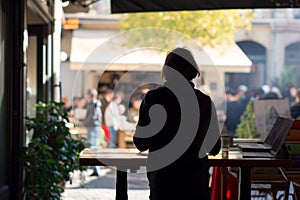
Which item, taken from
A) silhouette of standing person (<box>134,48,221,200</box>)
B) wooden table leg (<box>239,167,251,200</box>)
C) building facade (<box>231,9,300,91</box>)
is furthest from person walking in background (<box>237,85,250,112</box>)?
silhouette of standing person (<box>134,48,221,200</box>)

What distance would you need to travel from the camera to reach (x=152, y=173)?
5.84m

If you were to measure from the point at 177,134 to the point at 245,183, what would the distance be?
1.24 metres

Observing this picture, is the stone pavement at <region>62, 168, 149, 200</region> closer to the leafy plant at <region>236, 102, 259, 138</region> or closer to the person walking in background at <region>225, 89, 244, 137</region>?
the leafy plant at <region>236, 102, 259, 138</region>

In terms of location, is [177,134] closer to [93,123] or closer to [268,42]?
[93,123]

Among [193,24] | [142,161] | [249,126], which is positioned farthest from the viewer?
[193,24]

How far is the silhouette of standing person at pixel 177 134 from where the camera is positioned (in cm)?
566

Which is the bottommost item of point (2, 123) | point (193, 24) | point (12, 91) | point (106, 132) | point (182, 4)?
point (106, 132)

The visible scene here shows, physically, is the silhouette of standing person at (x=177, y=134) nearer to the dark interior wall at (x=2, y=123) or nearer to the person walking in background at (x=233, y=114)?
the dark interior wall at (x=2, y=123)

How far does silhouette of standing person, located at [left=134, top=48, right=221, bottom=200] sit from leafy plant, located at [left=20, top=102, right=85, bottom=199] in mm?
3414

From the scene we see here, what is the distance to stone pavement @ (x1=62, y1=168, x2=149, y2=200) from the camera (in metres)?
11.6

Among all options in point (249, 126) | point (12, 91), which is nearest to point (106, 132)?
point (249, 126)

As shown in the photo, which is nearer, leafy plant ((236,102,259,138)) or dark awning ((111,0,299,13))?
dark awning ((111,0,299,13))

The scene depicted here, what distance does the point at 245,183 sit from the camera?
21.9 ft

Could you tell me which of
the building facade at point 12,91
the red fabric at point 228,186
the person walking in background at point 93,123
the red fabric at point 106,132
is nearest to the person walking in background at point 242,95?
the red fabric at point 106,132
